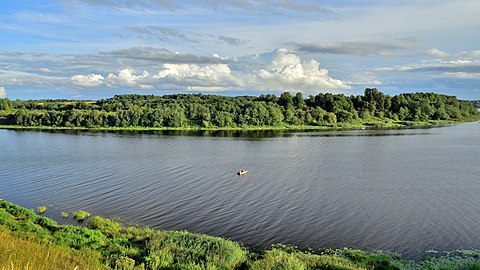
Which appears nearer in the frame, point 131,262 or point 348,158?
point 131,262

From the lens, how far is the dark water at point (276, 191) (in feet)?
104

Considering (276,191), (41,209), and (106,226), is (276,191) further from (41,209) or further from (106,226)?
(41,209)

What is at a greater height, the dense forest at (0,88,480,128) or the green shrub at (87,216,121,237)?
the dense forest at (0,88,480,128)

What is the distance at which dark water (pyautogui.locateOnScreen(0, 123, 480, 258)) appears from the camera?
31766mm

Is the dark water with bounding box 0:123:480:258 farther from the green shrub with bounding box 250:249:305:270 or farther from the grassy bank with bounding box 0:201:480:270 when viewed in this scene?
the green shrub with bounding box 250:249:305:270

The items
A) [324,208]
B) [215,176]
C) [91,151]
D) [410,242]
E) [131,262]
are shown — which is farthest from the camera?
[91,151]

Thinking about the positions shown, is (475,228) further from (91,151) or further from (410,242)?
(91,151)

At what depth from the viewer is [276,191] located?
153ft

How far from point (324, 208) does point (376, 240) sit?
9.49 m

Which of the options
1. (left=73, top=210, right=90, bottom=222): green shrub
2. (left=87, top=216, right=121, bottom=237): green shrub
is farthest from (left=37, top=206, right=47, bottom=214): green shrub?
(left=87, top=216, right=121, bottom=237): green shrub

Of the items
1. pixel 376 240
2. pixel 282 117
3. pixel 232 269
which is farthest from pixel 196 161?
Answer: pixel 282 117

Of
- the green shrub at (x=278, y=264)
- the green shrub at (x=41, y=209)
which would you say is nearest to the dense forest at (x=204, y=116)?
the green shrub at (x=41, y=209)

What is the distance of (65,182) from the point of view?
50938 mm

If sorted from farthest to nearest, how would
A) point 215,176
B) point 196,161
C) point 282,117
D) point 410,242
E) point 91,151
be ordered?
1. point 282,117
2. point 91,151
3. point 196,161
4. point 215,176
5. point 410,242
